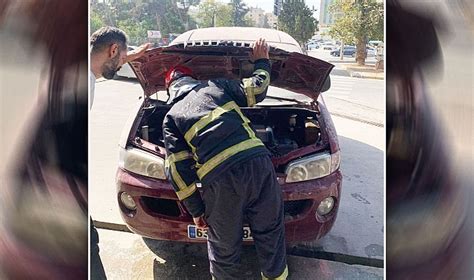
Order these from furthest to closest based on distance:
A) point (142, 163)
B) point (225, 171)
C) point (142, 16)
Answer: point (142, 16) < point (142, 163) < point (225, 171)

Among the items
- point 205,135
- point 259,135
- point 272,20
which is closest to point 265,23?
point 272,20

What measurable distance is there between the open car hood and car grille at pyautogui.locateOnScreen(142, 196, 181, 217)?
0.69 meters

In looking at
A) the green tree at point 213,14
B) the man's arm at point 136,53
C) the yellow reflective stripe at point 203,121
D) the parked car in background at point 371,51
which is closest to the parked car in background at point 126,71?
the man's arm at point 136,53

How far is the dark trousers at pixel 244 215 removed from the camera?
138cm

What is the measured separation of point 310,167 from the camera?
1618 millimetres

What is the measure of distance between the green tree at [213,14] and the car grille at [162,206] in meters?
0.98

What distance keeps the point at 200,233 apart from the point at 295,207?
1.46 ft

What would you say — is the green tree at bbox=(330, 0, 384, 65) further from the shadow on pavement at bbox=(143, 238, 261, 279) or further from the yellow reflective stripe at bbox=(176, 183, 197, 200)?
the shadow on pavement at bbox=(143, 238, 261, 279)

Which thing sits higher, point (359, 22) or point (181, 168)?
point (359, 22)

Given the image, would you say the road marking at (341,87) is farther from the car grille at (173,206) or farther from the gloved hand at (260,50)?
the car grille at (173,206)

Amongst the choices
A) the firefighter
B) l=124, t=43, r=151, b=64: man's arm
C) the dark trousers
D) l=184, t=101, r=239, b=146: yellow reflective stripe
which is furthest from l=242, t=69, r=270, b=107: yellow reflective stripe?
l=124, t=43, r=151, b=64: man's arm

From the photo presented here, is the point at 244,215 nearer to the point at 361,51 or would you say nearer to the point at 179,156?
the point at 179,156

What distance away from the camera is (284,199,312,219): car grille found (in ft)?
5.28

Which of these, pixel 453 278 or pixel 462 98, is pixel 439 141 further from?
pixel 453 278
